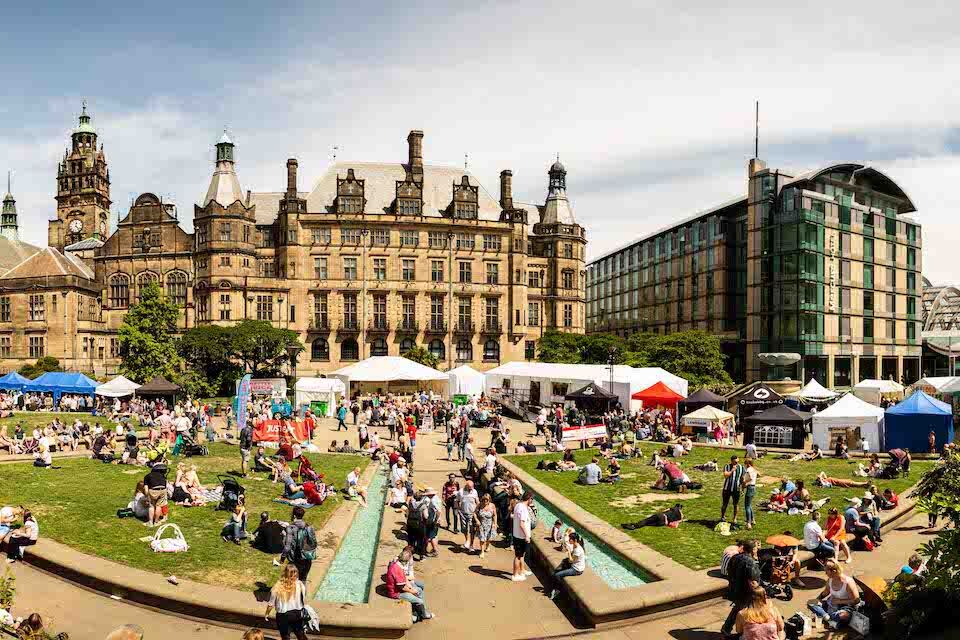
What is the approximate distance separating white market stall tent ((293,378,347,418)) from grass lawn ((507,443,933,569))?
16804 millimetres

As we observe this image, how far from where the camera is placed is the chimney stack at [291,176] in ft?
222

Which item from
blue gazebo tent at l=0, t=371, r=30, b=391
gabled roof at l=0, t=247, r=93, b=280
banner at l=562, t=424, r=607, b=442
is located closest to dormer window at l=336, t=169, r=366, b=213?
gabled roof at l=0, t=247, r=93, b=280

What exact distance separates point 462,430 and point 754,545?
18322 millimetres

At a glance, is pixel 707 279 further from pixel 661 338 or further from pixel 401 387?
pixel 401 387

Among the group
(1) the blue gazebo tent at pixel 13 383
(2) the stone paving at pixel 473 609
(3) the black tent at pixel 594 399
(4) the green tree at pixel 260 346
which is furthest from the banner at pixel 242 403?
(4) the green tree at pixel 260 346

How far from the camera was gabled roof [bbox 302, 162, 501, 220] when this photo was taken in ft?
233

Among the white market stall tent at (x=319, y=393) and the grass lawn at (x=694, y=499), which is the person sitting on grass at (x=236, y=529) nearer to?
the grass lawn at (x=694, y=499)

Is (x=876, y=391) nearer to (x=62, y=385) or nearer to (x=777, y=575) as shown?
(x=777, y=575)

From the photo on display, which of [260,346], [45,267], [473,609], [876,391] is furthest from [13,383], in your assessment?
[876,391]

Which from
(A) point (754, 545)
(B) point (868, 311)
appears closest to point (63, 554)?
(A) point (754, 545)

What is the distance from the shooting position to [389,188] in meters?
73.2

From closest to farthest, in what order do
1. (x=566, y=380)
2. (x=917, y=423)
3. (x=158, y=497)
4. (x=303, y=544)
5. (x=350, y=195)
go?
(x=303, y=544) → (x=158, y=497) → (x=917, y=423) → (x=566, y=380) → (x=350, y=195)

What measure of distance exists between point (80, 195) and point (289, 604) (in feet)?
368

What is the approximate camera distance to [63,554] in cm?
1322
